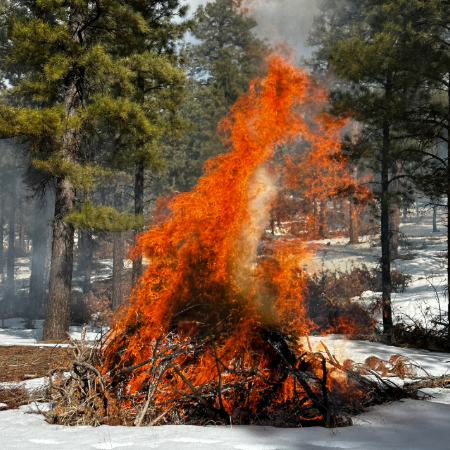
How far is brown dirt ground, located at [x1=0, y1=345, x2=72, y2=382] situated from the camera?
6.50m

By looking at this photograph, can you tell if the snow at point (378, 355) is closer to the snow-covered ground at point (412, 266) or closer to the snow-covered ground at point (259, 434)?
the snow-covered ground at point (259, 434)

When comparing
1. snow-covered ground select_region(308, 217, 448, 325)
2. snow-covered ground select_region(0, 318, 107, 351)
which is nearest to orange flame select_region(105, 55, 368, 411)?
snow-covered ground select_region(0, 318, 107, 351)

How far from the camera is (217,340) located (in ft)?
17.1

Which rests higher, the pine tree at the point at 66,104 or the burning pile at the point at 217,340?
the pine tree at the point at 66,104

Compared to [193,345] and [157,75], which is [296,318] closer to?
[193,345]

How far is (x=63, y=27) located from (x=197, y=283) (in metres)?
8.35

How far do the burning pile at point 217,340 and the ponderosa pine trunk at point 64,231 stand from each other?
5.95m

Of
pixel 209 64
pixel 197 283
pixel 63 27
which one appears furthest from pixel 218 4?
pixel 197 283

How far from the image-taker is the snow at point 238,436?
3631 mm

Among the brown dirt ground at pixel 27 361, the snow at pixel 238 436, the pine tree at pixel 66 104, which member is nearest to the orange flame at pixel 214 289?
the snow at pixel 238 436

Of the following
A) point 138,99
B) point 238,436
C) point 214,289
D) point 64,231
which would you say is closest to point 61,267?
point 64,231

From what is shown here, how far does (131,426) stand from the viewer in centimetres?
428

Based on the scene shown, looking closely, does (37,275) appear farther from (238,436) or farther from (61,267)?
(238,436)

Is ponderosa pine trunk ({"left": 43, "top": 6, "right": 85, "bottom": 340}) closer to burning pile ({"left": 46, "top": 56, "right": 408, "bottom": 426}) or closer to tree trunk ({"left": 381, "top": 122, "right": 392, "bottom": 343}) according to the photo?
burning pile ({"left": 46, "top": 56, "right": 408, "bottom": 426})
